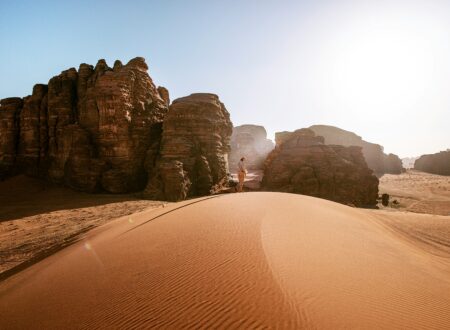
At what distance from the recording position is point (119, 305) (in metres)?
2.72

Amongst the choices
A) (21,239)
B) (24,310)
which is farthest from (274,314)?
(21,239)

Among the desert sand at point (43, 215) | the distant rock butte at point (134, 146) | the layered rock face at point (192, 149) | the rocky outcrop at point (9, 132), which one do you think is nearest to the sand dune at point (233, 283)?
the desert sand at point (43, 215)

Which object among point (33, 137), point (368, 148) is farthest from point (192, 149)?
point (368, 148)

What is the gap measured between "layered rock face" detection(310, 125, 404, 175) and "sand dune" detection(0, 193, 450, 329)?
6292 cm

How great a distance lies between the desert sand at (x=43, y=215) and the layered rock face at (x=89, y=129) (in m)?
1.69

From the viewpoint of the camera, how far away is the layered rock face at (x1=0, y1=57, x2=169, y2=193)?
61.9 ft

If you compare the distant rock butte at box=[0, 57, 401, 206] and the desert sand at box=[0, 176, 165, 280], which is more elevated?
the distant rock butte at box=[0, 57, 401, 206]

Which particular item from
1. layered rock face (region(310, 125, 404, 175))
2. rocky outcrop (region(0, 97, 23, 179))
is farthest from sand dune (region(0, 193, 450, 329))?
layered rock face (region(310, 125, 404, 175))

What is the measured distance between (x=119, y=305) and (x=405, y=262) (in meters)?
5.05

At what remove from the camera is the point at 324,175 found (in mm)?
22766

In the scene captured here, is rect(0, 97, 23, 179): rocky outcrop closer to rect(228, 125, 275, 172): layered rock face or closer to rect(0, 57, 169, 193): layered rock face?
rect(0, 57, 169, 193): layered rock face

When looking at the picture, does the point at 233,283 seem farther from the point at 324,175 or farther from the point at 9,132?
the point at 9,132

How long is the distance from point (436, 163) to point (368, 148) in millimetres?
19725

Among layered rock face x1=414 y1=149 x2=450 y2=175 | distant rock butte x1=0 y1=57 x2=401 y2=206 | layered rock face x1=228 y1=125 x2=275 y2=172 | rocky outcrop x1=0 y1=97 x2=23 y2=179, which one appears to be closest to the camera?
distant rock butte x1=0 y1=57 x2=401 y2=206
